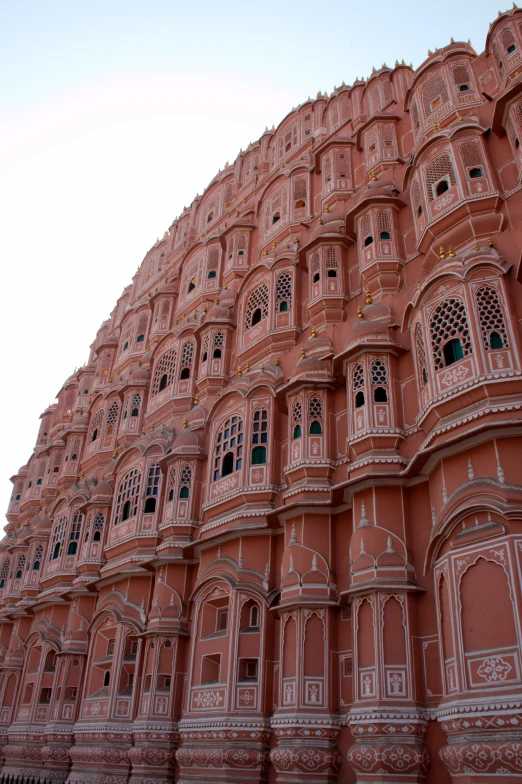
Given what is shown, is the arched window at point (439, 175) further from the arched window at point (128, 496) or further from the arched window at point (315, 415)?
the arched window at point (128, 496)

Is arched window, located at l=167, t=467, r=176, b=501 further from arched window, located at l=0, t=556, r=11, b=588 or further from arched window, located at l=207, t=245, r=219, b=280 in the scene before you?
arched window, located at l=0, t=556, r=11, b=588

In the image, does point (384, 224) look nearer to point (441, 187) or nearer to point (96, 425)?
point (441, 187)

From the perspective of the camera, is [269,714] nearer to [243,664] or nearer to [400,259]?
[243,664]

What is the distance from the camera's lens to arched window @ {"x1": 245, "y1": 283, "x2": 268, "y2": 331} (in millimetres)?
21828

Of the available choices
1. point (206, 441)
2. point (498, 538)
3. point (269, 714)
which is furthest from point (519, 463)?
point (206, 441)

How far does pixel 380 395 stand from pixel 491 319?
3274 millimetres

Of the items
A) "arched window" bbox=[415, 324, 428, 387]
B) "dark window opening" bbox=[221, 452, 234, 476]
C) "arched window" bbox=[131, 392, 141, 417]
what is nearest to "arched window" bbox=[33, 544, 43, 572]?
"arched window" bbox=[131, 392, 141, 417]

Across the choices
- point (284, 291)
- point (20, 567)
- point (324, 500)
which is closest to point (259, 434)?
point (324, 500)

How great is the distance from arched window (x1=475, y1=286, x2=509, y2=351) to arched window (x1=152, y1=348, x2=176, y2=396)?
1420 centimetres

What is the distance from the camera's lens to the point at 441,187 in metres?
17.0

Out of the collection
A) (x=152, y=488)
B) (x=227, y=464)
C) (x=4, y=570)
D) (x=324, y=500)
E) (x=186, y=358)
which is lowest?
(x=324, y=500)

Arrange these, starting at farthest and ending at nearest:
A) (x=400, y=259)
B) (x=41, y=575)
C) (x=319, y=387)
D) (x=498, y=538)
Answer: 1. (x=41, y=575)
2. (x=400, y=259)
3. (x=319, y=387)
4. (x=498, y=538)

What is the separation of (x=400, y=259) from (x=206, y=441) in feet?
25.9

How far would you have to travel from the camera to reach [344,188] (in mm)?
22906
